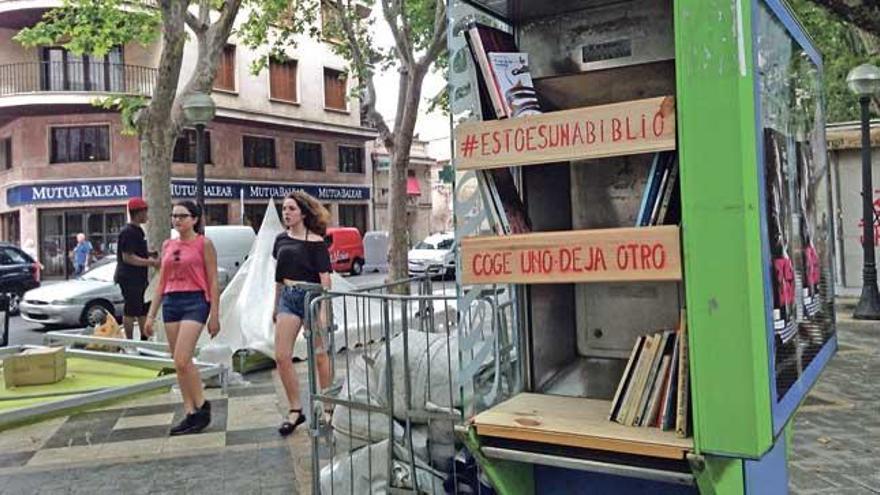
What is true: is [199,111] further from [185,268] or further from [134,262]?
[185,268]

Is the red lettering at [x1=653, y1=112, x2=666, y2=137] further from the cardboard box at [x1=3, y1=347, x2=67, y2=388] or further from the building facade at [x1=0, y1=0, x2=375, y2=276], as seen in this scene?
the building facade at [x1=0, y1=0, x2=375, y2=276]

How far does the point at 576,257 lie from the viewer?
2.25m

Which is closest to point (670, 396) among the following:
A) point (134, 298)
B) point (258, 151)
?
point (134, 298)

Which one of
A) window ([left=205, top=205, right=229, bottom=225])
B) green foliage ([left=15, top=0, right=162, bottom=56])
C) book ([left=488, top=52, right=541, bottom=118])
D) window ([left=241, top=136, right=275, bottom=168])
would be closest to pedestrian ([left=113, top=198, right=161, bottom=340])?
green foliage ([left=15, top=0, right=162, bottom=56])

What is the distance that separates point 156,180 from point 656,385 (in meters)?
8.04

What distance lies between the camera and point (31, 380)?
698cm

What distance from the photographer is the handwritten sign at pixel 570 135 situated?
2125 mm

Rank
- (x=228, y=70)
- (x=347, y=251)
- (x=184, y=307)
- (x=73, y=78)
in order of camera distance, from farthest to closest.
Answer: (x=228, y=70) → (x=347, y=251) → (x=73, y=78) → (x=184, y=307)

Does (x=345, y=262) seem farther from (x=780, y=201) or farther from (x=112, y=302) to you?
(x=780, y=201)

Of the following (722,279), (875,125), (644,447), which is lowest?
(644,447)

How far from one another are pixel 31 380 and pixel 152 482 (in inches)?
130

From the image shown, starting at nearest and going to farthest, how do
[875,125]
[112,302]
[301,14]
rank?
1. [875,125]
2. [112,302]
3. [301,14]

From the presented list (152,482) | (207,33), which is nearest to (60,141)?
(207,33)

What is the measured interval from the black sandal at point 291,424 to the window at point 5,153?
2605cm
